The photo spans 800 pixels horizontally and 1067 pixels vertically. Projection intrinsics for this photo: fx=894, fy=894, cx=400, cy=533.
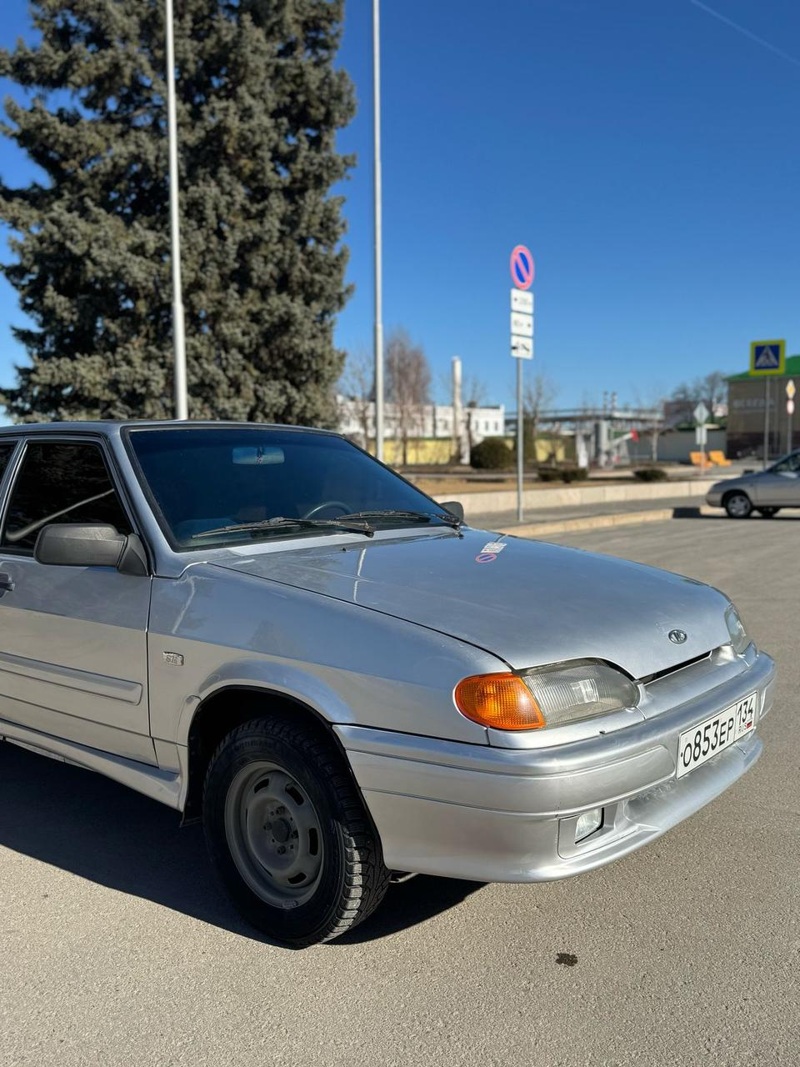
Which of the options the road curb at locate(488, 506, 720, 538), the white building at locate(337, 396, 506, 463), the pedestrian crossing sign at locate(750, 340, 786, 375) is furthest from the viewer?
the white building at locate(337, 396, 506, 463)

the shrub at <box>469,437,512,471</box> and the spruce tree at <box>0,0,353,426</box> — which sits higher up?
the spruce tree at <box>0,0,353,426</box>

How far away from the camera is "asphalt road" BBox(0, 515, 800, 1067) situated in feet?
7.48

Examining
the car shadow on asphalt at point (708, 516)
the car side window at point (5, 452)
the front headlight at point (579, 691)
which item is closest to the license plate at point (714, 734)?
the front headlight at point (579, 691)

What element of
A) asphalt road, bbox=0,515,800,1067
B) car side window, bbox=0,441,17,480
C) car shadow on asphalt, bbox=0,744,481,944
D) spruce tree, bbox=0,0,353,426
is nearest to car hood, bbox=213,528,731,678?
asphalt road, bbox=0,515,800,1067

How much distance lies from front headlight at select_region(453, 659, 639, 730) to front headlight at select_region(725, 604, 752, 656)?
83cm

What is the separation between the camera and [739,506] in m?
19.8

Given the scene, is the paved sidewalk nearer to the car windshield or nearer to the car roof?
the car windshield

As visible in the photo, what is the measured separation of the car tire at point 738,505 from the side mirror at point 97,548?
18.6 m

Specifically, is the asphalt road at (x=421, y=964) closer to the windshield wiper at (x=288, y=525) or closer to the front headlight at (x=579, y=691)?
the front headlight at (x=579, y=691)

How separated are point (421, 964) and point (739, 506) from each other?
61.8ft

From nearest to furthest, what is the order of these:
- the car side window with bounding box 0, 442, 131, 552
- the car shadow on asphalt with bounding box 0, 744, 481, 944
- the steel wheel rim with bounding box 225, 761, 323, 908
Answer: the steel wheel rim with bounding box 225, 761, 323, 908 → the car shadow on asphalt with bounding box 0, 744, 481, 944 → the car side window with bounding box 0, 442, 131, 552

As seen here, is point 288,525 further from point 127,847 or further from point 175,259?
point 175,259

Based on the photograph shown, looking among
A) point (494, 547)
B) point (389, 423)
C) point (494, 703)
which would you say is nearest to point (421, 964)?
point (494, 703)

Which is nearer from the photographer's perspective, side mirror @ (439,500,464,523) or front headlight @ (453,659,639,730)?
front headlight @ (453,659,639,730)
